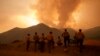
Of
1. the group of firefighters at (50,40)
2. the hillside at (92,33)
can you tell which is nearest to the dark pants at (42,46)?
the group of firefighters at (50,40)

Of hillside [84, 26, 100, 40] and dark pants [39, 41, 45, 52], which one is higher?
hillside [84, 26, 100, 40]

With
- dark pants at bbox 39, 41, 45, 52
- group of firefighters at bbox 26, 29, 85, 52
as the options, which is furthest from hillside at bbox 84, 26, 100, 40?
dark pants at bbox 39, 41, 45, 52

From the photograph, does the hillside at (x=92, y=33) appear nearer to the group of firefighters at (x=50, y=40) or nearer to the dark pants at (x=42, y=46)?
the group of firefighters at (x=50, y=40)

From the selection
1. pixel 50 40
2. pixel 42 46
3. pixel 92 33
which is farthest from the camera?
pixel 92 33

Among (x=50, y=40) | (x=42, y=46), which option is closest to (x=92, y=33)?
(x=42, y=46)

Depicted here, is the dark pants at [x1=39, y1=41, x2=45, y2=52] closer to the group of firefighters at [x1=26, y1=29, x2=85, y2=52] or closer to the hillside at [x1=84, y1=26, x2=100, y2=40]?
the group of firefighters at [x1=26, y1=29, x2=85, y2=52]

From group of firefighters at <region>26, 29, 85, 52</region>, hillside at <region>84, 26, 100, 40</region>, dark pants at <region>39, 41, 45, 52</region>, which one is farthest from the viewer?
hillside at <region>84, 26, 100, 40</region>

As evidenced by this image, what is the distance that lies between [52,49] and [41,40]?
2.07 metres

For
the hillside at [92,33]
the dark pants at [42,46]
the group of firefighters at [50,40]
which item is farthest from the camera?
the hillside at [92,33]

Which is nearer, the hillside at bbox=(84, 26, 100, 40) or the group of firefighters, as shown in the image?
the group of firefighters

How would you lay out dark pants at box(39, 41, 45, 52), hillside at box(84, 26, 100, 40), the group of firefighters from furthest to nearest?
hillside at box(84, 26, 100, 40) < dark pants at box(39, 41, 45, 52) < the group of firefighters

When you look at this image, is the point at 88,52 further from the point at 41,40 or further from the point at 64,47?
the point at 41,40

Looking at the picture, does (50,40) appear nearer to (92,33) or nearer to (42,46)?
(42,46)

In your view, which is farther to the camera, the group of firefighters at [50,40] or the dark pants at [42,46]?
the dark pants at [42,46]
